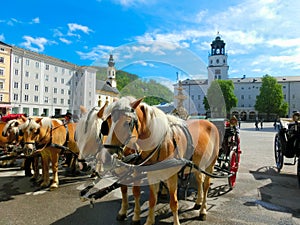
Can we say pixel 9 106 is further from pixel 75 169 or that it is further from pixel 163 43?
pixel 163 43

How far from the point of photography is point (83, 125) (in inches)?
155

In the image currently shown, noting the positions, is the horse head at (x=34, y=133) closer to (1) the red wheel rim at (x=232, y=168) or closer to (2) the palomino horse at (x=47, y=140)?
(2) the palomino horse at (x=47, y=140)

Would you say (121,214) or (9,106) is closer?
(121,214)

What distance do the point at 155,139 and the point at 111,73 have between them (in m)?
1.33

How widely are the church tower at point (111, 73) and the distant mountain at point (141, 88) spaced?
54 millimetres

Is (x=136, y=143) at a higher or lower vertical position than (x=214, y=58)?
lower

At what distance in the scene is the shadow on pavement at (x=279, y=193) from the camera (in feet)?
13.2

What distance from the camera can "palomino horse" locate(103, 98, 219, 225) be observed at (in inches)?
89.6

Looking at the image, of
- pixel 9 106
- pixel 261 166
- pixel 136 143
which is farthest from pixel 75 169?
pixel 9 106

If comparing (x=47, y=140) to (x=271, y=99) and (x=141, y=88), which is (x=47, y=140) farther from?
(x=271, y=99)

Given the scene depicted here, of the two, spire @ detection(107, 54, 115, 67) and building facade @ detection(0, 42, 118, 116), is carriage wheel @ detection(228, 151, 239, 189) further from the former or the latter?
building facade @ detection(0, 42, 118, 116)

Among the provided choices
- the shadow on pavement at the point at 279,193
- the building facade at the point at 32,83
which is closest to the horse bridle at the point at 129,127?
the shadow on pavement at the point at 279,193

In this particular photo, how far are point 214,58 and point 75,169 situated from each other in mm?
74013

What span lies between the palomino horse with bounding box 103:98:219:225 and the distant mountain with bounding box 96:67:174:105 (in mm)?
344
